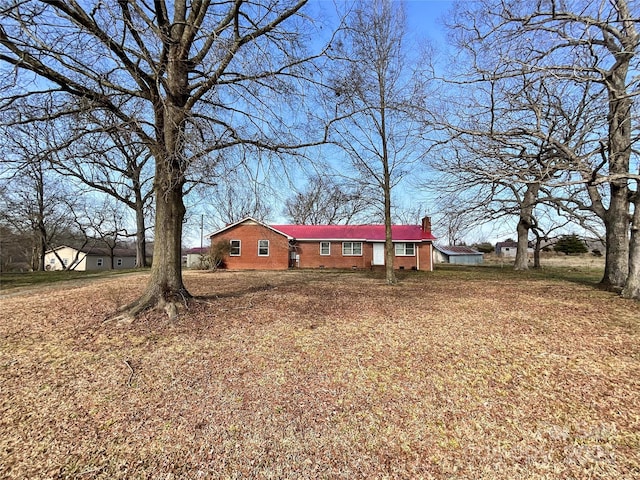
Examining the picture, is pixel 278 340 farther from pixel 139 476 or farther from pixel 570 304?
pixel 570 304

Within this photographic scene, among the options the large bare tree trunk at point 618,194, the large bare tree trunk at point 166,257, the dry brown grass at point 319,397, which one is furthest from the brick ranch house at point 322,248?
the dry brown grass at point 319,397

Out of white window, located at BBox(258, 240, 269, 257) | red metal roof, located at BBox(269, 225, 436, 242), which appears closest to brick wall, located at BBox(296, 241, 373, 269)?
red metal roof, located at BBox(269, 225, 436, 242)

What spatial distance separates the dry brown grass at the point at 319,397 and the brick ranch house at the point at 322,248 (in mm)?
16490

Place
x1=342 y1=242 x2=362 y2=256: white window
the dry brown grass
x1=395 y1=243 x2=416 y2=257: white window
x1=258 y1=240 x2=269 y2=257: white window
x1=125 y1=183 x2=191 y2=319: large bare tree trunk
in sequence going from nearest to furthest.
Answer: the dry brown grass, x1=125 y1=183 x2=191 y2=319: large bare tree trunk, x1=258 y1=240 x2=269 y2=257: white window, x1=395 y1=243 x2=416 y2=257: white window, x1=342 y1=242 x2=362 y2=256: white window

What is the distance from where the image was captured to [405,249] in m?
24.5

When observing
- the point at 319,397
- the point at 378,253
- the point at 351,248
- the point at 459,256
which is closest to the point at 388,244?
the point at 319,397

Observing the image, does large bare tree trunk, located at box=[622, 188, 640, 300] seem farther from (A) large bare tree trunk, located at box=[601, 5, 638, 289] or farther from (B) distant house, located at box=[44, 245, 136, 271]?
(B) distant house, located at box=[44, 245, 136, 271]

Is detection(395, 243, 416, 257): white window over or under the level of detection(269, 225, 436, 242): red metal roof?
under

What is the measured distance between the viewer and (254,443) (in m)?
2.99

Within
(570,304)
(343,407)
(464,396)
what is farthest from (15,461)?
(570,304)

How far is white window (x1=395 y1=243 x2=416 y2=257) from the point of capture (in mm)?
24312

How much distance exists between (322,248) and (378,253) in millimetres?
4522

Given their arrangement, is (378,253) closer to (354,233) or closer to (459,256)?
(354,233)

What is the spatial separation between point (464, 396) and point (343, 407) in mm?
1506
